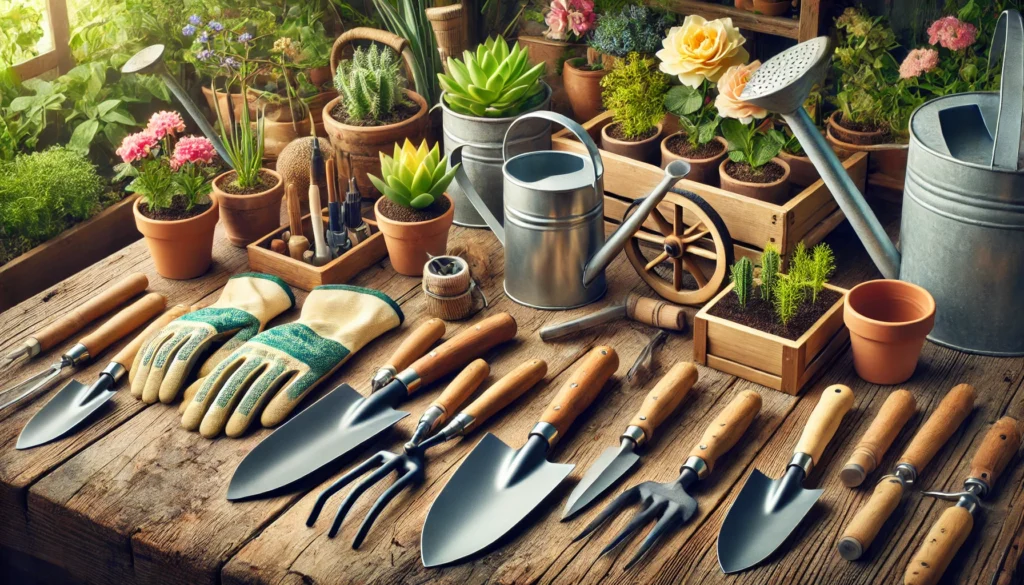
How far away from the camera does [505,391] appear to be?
175 centimetres

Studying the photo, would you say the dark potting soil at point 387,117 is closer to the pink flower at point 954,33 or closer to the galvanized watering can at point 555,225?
the galvanized watering can at point 555,225

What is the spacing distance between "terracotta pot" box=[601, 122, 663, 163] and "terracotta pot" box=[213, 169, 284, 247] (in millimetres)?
666

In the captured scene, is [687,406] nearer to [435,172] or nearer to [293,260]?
[435,172]

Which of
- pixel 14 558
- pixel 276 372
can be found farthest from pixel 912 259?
pixel 14 558

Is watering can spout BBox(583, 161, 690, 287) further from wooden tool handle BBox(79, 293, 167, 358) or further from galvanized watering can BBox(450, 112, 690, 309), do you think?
wooden tool handle BBox(79, 293, 167, 358)

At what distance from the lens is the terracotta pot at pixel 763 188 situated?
6.65 ft

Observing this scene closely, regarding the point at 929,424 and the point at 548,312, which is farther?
the point at 548,312

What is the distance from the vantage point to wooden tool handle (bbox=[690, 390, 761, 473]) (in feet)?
5.20

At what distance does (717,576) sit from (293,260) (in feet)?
3.49

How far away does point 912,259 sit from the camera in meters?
1.83

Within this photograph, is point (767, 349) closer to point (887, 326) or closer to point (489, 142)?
point (887, 326)

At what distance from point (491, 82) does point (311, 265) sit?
1.63 ft

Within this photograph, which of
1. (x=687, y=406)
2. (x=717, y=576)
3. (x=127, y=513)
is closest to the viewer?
(x=717, y=576)

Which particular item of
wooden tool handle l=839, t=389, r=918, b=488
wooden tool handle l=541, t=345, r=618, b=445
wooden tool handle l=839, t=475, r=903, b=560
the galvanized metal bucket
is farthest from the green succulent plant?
wooden tool handle l=839, t=475, r=903, b=560
